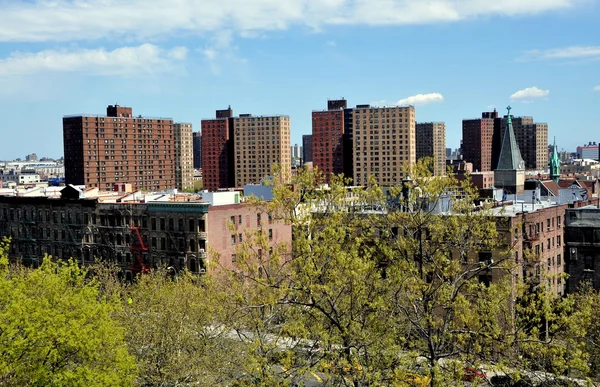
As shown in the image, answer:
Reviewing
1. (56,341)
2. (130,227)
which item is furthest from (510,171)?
(56,341)

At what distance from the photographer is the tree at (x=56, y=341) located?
32812mm

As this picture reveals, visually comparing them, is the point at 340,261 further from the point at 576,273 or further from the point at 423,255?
the point at 576,273

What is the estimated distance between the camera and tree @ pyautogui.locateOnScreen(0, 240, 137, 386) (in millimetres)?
32812

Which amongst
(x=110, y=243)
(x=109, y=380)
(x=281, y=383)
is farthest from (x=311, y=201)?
(x=110, y=243)

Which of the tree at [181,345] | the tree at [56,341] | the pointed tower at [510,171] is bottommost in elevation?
the tree at [181,345]

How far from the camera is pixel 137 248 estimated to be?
3351 inches

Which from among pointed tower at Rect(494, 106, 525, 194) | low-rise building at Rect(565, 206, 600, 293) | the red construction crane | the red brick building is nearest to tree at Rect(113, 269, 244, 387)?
the red brick building

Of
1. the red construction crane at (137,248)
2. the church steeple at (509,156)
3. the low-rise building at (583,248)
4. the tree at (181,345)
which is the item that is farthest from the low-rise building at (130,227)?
the church steeple at (509,156)

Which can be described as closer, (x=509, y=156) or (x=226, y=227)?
(x=226, y=227)

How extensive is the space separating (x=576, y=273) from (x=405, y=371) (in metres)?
57.6

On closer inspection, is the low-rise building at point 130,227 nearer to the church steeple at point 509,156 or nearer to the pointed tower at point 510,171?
the pointed tower at point 510,171

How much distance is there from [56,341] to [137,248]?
167ft

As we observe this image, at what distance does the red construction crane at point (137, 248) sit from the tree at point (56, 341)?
45.1 meters

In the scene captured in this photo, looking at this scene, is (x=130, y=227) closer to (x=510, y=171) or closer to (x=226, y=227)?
(x=226, y=227)
